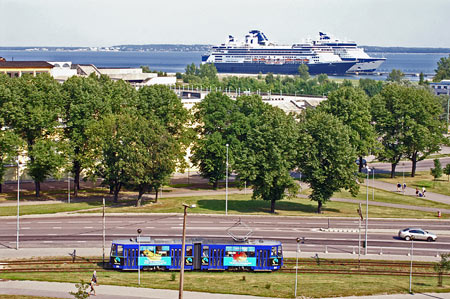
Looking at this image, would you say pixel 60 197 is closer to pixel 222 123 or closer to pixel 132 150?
A: pixel 132 150

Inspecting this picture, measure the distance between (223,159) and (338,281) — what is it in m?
34.7

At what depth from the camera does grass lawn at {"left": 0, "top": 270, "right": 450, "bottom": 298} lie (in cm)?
3956

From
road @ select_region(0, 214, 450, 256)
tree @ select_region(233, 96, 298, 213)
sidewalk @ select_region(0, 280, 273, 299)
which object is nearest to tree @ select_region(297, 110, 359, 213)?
tree @ select_region(233, 96, 298, 213)

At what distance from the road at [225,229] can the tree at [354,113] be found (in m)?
20.4

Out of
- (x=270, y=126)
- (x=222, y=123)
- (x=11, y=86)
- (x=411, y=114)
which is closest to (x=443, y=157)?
(x=411, y=114)

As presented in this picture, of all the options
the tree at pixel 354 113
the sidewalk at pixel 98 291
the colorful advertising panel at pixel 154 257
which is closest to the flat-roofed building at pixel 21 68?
the tree at pixel 354 113

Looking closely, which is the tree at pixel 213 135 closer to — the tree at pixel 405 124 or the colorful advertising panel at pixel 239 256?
the tree at pixel 405 124

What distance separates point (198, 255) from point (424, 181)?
51787 mm

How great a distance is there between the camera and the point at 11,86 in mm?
70000

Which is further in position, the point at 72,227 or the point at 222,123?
the point at 222,123

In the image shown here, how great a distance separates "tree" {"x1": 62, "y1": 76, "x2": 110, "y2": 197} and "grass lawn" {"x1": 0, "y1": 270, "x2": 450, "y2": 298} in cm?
2796

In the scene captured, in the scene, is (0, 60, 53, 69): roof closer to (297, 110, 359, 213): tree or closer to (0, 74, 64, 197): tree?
(0, 74, 64, 197): tree

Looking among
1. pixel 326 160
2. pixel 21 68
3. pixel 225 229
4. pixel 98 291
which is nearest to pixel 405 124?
pixel 326 160

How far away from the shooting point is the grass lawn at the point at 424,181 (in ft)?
269
